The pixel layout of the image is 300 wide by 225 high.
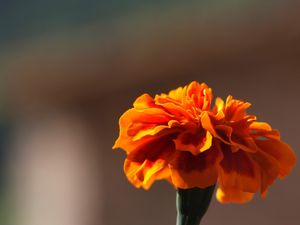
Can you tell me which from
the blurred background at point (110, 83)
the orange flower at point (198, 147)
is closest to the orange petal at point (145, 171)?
the orange flower at point (198, 147)

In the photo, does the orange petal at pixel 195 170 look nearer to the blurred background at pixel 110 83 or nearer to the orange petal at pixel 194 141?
the orange petal at pixel 194 141

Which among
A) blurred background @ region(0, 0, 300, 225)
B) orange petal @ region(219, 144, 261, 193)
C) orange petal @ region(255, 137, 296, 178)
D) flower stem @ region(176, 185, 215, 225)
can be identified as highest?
blurred background @ region(0, 0, 300, 225)

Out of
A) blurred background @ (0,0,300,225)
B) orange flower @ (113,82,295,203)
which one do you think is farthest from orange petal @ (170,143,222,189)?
blurred background @ (0,0,300,225)

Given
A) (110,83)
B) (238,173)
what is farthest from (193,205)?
(110,83)

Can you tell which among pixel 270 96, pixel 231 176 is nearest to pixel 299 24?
pixel 270 96

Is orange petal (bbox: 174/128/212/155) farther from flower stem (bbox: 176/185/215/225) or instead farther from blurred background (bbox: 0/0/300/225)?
blurred background (bbox: 0/0/300/225)
